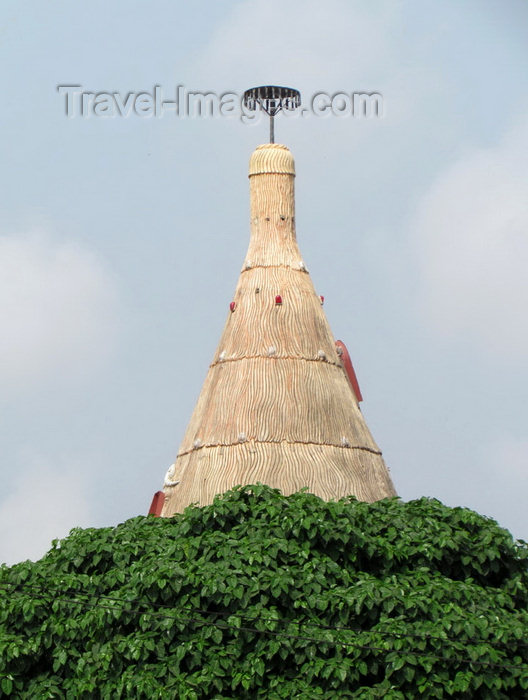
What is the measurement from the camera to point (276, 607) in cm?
1728

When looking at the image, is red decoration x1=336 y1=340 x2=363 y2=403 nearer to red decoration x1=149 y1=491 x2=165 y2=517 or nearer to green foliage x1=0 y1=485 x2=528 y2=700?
red decoration x1=149 y1=491 x2=165 y2=517

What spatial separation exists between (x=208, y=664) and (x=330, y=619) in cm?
147

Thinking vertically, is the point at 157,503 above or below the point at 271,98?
below

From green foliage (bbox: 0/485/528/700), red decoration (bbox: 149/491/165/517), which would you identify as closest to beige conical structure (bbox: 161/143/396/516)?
red decoration (bbox: 149/491/165/517)

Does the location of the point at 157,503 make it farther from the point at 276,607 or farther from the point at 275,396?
the point at 276,607

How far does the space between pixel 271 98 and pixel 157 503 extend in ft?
21.2

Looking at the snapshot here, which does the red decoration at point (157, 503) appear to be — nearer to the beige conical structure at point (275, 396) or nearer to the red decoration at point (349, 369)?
the beige conical structure at point (275, 396)

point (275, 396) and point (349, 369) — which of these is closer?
point (275, 396)

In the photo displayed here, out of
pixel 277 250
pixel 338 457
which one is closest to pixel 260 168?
pixel 277 250

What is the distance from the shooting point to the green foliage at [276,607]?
16688 millimetres

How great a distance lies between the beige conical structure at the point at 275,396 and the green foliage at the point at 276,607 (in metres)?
2.19

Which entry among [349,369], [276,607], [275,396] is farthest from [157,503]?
[276,607]

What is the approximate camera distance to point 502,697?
54.8 ft

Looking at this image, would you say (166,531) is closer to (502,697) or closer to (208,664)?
(208,664)
